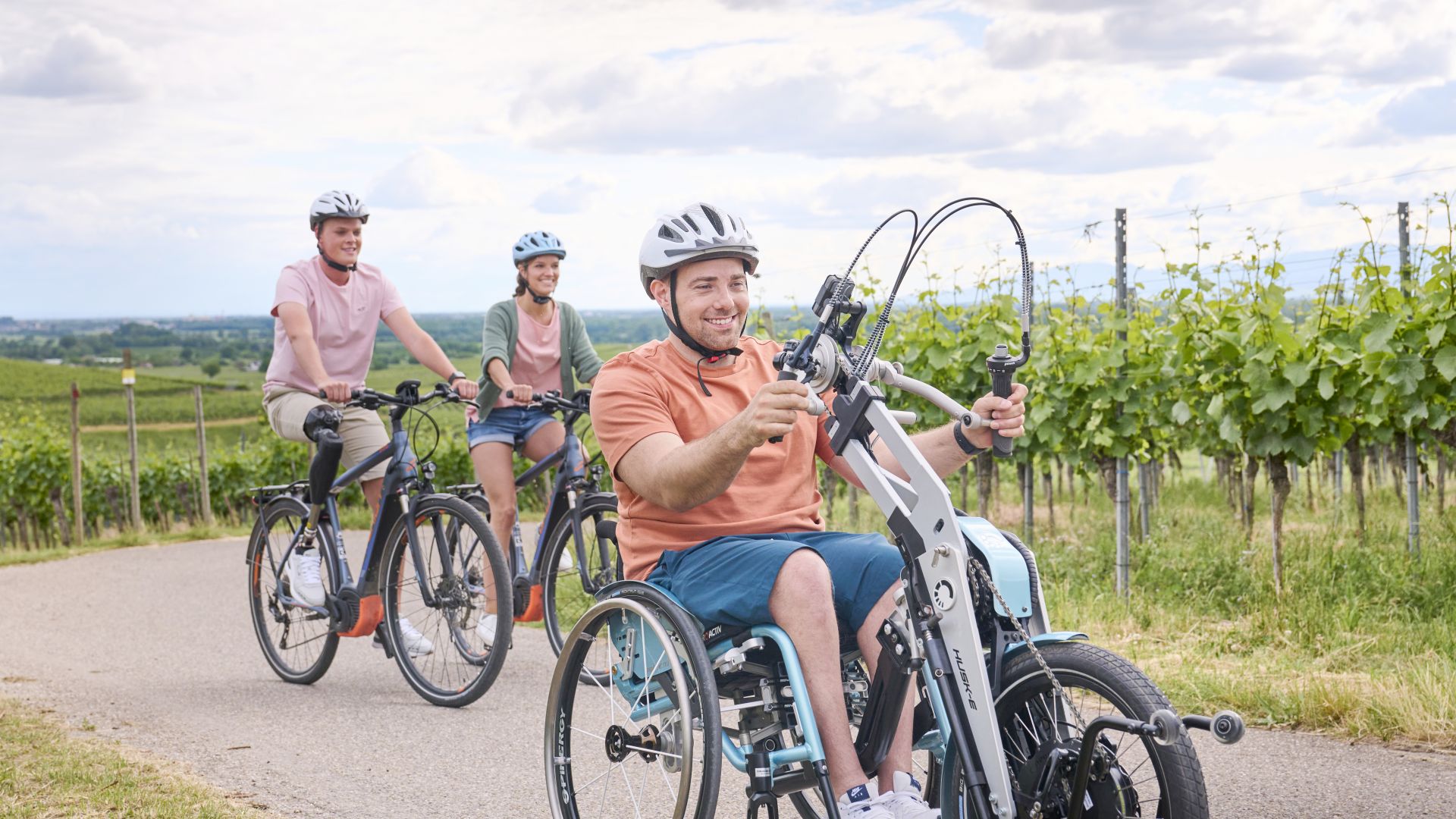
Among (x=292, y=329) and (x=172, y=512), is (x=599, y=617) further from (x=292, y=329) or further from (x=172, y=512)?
(x=172, y=512)

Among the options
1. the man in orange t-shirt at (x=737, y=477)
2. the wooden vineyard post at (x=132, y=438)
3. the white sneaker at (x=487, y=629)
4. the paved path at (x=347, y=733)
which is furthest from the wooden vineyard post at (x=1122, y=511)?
the wooden vineyard post at (x=132, y=438)

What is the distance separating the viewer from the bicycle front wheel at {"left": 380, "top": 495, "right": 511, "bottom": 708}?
211 inches

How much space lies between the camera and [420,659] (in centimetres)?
579

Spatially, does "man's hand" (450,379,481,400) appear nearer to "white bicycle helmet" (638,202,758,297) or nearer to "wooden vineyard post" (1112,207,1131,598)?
"white bicycle helmet" (638,202,758,297)

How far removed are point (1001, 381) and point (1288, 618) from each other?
3.75m

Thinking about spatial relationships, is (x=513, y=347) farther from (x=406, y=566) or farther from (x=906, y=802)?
(x=906, y=802)

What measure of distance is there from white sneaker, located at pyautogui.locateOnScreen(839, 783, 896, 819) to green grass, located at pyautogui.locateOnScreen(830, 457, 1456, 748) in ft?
7.96

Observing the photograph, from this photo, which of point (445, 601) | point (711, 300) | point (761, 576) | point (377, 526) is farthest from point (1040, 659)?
point (377, 526)

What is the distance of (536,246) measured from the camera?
6391mm

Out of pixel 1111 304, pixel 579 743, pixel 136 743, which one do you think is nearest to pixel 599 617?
pixel 579 743

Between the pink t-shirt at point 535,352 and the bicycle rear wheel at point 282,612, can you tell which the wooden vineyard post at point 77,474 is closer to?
the bicycle rear wheel at point 282,612

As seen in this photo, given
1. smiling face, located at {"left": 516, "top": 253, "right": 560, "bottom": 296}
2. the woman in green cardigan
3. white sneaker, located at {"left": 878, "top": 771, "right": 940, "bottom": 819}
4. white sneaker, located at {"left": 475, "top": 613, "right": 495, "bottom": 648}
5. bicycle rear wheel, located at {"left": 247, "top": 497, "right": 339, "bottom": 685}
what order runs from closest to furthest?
white sneaker, located at {"left": 878, "top": 771, "right": 940, "bottom": 819} < white sneaker, located at {"left": 475, "top": 613, "right": 495, "bottom": 648} < bicycle rear wheel, located at {"left": 247, "top": 497, "right": 339, "bottom": 685} < the woman in green cardigan < smiling face, located at {"left": 516, "top": 253, "right": 560, "bottom": 296}

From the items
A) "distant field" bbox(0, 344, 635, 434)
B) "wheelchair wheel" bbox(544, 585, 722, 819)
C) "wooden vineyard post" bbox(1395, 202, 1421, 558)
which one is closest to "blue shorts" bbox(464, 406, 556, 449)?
"wheelchair wheel" bbox(544, 585, 722, 819)

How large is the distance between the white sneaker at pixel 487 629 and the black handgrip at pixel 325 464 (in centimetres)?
95
